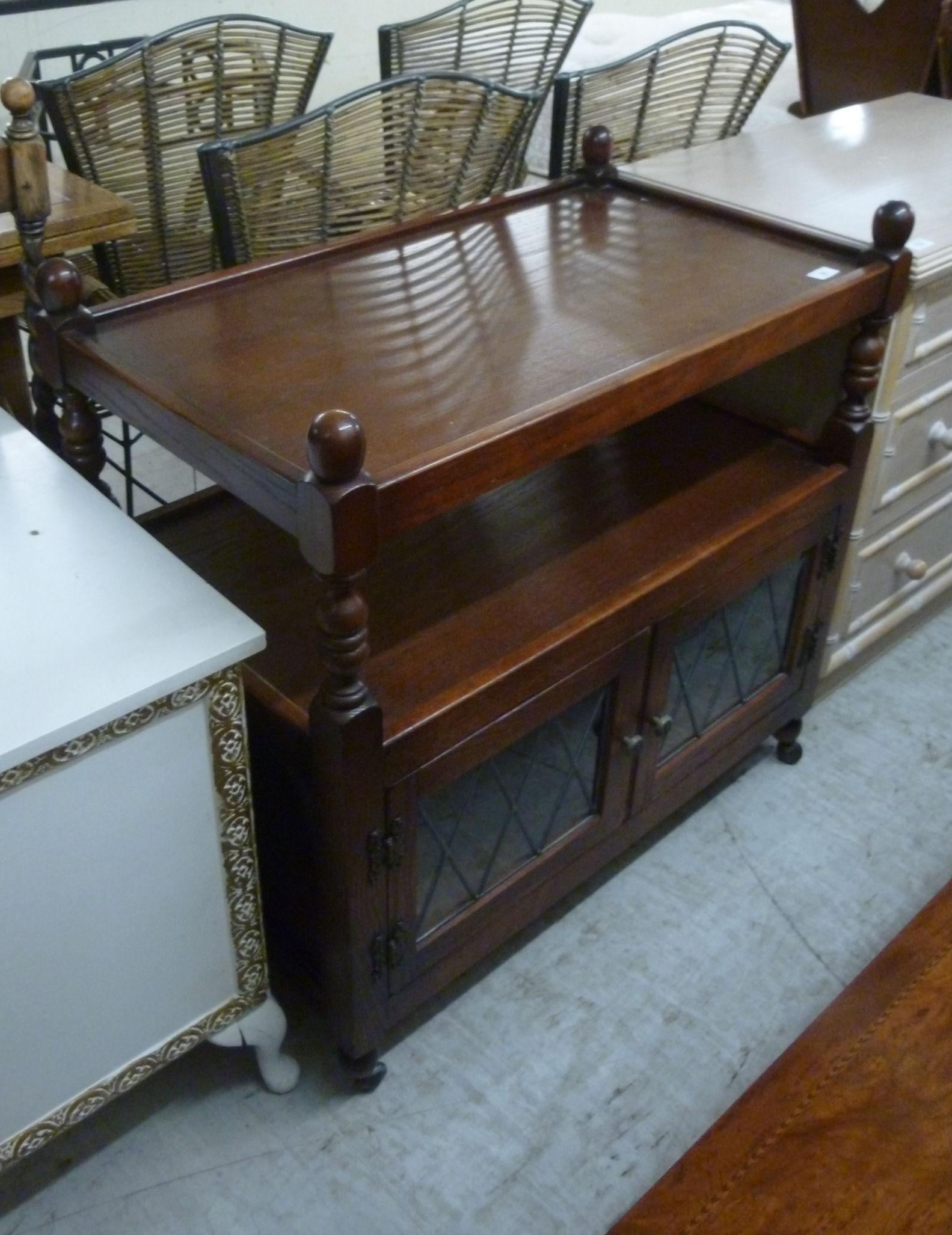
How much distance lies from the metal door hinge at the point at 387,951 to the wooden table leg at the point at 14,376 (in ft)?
2.51

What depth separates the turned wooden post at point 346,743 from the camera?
2.83 feet

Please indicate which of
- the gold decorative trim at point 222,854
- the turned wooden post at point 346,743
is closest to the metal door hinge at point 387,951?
the turned wooden post at point 346,743

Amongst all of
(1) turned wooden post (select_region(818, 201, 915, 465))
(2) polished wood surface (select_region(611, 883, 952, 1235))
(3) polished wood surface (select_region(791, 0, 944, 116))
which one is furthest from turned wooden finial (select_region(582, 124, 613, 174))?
(2) polished wood surface (select_region(611, 883, 952, 1235))

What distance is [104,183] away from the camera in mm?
1775

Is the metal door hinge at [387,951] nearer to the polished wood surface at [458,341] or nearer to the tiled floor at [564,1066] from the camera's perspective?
the tiled floor at [564,1066]

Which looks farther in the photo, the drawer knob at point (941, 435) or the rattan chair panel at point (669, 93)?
the rattan chair panel at point (669, 93)

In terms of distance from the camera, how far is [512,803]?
1254 mm

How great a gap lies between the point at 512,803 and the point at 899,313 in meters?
0.73

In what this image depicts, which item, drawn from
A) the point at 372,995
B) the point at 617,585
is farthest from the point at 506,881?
the point at 617,585

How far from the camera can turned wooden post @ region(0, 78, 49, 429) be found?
111cm

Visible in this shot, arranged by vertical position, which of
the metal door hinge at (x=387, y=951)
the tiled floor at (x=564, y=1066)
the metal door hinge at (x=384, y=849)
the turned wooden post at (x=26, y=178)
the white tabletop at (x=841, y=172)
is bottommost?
the tiled floor at (x=564, y=1066)

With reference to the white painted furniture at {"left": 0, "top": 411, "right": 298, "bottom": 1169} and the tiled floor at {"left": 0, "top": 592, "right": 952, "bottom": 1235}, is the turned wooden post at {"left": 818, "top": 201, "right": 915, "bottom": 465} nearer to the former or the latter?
the tiled floor at {"left": 0, "top": 592, "right": 952, "bottom": 1235}

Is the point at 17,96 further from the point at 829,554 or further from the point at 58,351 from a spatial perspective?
the point at 829,554

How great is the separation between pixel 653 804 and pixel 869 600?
0.49 meters
